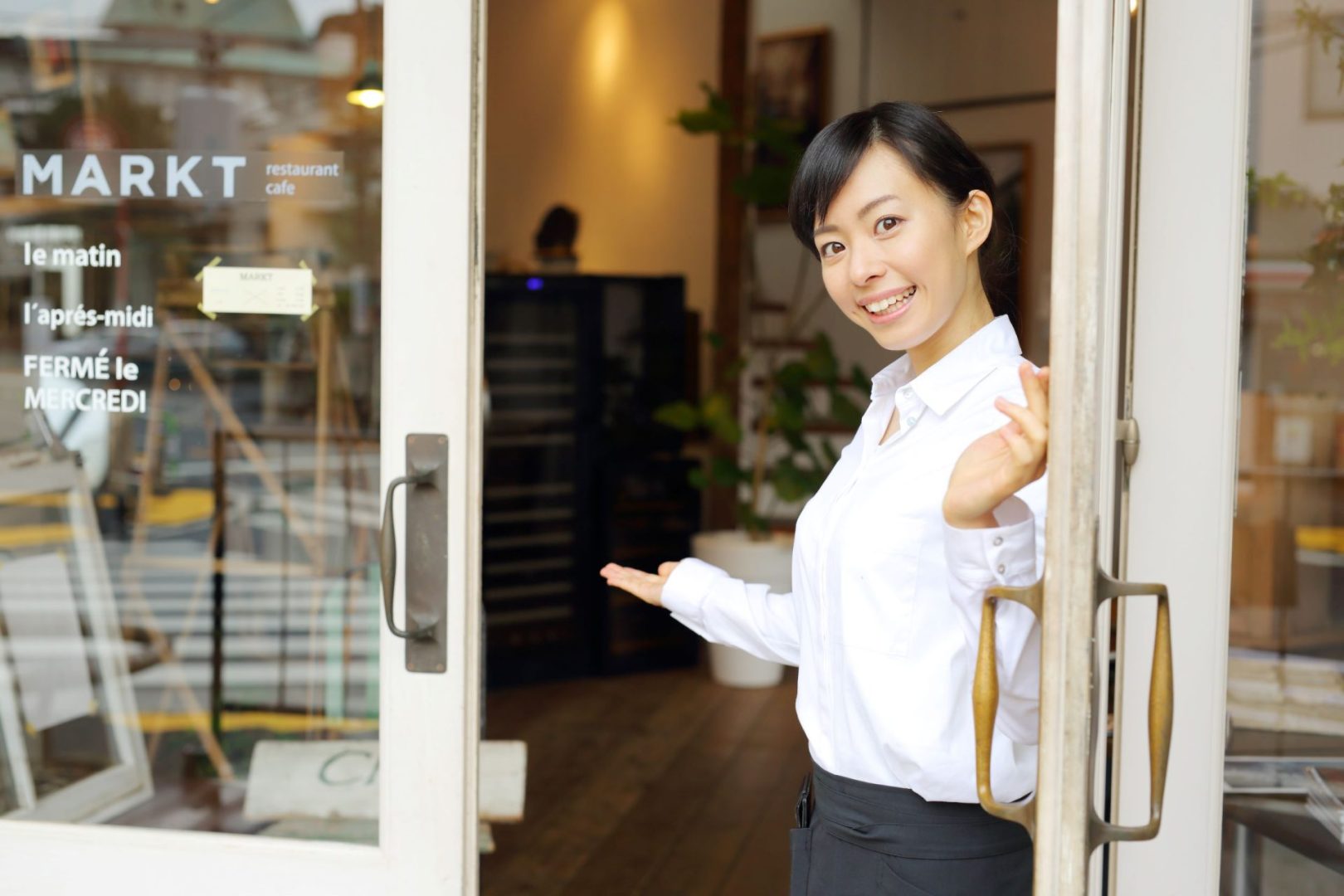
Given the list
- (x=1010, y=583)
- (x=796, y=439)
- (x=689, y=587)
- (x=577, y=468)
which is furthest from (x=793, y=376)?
(x=1010, y=583)

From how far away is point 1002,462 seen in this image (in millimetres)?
1193

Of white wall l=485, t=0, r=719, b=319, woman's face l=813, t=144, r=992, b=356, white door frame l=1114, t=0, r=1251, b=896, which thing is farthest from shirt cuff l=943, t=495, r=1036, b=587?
white wall l=485, t=0, r=719, b=319

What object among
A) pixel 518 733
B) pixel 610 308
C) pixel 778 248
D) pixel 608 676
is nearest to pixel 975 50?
pixel 778 248

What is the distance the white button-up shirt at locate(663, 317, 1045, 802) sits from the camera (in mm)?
1330

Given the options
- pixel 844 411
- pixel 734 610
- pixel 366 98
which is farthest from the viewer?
pixel 844 411

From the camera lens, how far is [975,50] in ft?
21.1

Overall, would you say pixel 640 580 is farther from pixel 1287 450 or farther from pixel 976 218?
pixel 1287 450

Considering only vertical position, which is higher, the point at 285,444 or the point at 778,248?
the point at 778,248

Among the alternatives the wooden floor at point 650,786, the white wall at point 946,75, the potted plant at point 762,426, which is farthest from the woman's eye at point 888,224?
the white wall at point 946,75

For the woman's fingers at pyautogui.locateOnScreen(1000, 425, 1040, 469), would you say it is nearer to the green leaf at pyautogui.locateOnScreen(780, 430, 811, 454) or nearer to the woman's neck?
the woman's neck

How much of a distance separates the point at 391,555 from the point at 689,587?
1.50 ft

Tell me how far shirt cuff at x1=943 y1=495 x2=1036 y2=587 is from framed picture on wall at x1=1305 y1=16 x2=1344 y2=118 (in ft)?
3.39

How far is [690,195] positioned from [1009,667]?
5886 millimetres

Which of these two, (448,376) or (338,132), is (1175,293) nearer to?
(448,376)
